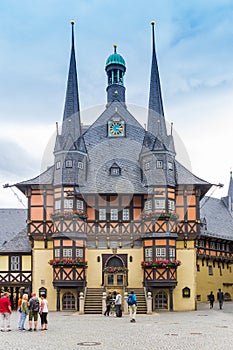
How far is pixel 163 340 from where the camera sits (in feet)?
60.8

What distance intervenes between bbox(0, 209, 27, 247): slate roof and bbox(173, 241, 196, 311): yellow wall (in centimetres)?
1439

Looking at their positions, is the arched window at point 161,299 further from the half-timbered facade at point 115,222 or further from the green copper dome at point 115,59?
the green copper dome at point 115,59

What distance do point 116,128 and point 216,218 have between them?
750 inches

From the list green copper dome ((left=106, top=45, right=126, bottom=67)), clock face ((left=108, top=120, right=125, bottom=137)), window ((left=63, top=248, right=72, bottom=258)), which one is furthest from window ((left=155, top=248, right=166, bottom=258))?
green copper dome ((left=106, top=45, right=126, bottom=67))

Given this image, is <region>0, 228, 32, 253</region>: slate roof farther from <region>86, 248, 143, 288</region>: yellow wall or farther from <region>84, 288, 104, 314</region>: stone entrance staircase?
<region>84, 288, 104, 314</region>: stone entrance staircase

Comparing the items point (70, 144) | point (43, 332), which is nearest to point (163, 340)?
point (43, 332)

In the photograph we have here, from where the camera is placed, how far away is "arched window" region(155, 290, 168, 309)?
38.1 m

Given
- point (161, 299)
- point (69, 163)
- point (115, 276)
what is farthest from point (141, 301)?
point (69, 163)

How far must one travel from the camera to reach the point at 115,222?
38.7 metres

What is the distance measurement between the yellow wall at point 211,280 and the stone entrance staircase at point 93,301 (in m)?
14.8

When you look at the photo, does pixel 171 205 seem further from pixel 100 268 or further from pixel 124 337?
pixel 124 337

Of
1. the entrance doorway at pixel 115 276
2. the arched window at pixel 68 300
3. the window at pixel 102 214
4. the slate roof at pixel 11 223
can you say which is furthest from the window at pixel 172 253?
the slate roof at pixel 11 223

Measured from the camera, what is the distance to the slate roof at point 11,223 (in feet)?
152

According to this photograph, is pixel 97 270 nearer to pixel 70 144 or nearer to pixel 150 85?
pixel 70 144
